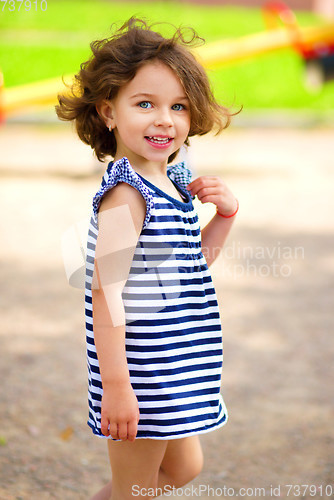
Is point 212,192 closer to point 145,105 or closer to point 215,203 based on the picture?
A: point 215,203

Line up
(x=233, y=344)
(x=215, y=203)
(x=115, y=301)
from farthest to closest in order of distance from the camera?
(x=233, y=344) < (x=215, y=203) < (x=115, y=301)

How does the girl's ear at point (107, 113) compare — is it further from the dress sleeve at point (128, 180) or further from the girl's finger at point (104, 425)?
the girl's finger at point (104, 425)

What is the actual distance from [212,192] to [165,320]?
1.16 feet

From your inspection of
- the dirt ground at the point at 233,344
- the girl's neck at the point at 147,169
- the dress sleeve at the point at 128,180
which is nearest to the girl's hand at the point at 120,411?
the dress sleeve at the point at 128,180

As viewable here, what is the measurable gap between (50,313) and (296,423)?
1.42m

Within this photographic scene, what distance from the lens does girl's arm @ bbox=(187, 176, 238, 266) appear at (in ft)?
5.08

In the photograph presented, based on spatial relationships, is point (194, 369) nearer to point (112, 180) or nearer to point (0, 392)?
point (112, 180)

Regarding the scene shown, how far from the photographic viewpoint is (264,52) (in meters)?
6.55

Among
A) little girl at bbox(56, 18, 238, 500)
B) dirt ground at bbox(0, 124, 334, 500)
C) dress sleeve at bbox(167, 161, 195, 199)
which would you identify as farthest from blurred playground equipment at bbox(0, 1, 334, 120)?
little girl at bbox(56, 18, 238, 500)

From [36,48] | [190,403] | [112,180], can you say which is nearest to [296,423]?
[190,403]

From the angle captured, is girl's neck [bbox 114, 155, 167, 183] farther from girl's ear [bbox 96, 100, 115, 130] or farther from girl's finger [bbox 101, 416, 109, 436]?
girl's finger [bbox 101, 416, 109, 436]

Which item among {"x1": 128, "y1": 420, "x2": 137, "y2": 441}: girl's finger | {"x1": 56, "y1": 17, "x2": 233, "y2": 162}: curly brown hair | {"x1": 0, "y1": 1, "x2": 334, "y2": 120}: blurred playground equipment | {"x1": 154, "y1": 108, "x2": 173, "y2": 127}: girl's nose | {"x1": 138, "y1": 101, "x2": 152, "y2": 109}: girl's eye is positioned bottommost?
{"x1": 128, "y1": 420, "x2": 137, "y2": 441}: girl's finger

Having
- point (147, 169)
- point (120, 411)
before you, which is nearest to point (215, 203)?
point (147, 169)

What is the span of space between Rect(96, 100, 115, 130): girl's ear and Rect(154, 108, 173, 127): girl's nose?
0.38 ft
